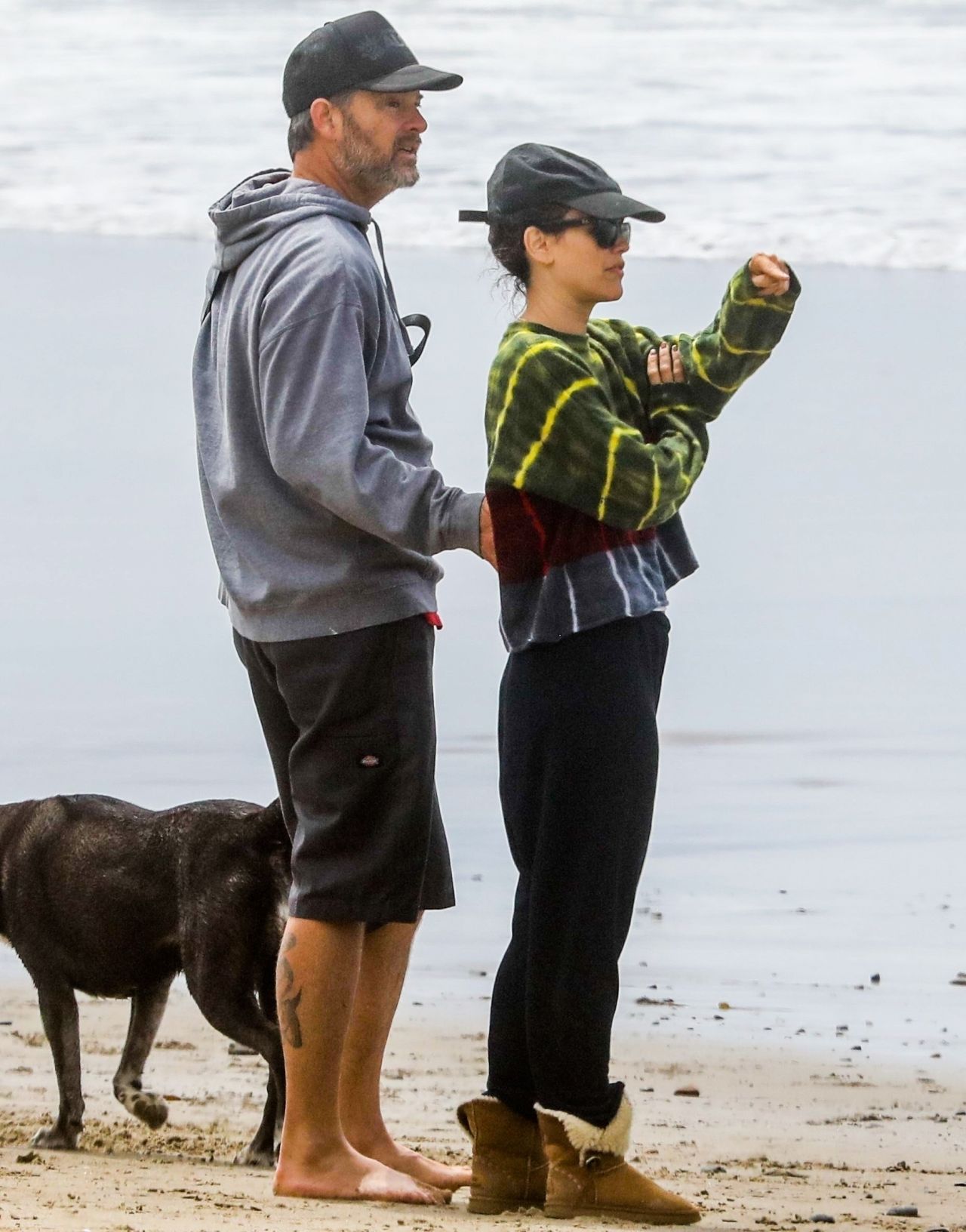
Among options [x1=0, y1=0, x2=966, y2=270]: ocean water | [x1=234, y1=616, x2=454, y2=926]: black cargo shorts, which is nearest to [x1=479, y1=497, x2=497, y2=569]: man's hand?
[x1=234, y1=616, x2=454, y2=926]: black cargo shorts

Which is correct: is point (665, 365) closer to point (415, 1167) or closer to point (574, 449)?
point (574, 449)

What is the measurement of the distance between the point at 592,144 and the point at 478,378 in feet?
25.2

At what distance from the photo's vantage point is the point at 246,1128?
4977mm

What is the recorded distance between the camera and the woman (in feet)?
11.9

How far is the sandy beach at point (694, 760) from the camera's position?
4730 mm

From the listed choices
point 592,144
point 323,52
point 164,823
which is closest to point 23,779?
point 164,823

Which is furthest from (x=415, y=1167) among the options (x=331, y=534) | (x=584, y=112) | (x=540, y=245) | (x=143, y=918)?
(x=584, y=112)

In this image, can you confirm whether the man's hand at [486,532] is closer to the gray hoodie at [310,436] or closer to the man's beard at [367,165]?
the gray hoodie at [310,436]

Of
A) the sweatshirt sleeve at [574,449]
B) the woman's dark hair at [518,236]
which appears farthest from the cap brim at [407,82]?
the sweatshirt sleeve at [574,449]

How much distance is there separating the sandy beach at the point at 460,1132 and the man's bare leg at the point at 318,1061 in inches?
3.9

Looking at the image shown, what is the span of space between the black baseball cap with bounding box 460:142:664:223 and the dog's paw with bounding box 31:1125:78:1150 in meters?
2.36

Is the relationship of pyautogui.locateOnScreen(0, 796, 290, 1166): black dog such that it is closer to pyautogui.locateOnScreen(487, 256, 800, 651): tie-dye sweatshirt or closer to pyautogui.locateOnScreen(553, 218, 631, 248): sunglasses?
pyautogui.locateOnScreen(487, 256, 800, 651): tie-dye sweatshirt

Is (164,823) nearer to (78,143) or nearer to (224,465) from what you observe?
(224,465)

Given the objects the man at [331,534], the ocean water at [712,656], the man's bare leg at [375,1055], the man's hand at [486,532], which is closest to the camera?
→ the man's hand at [486,532]
